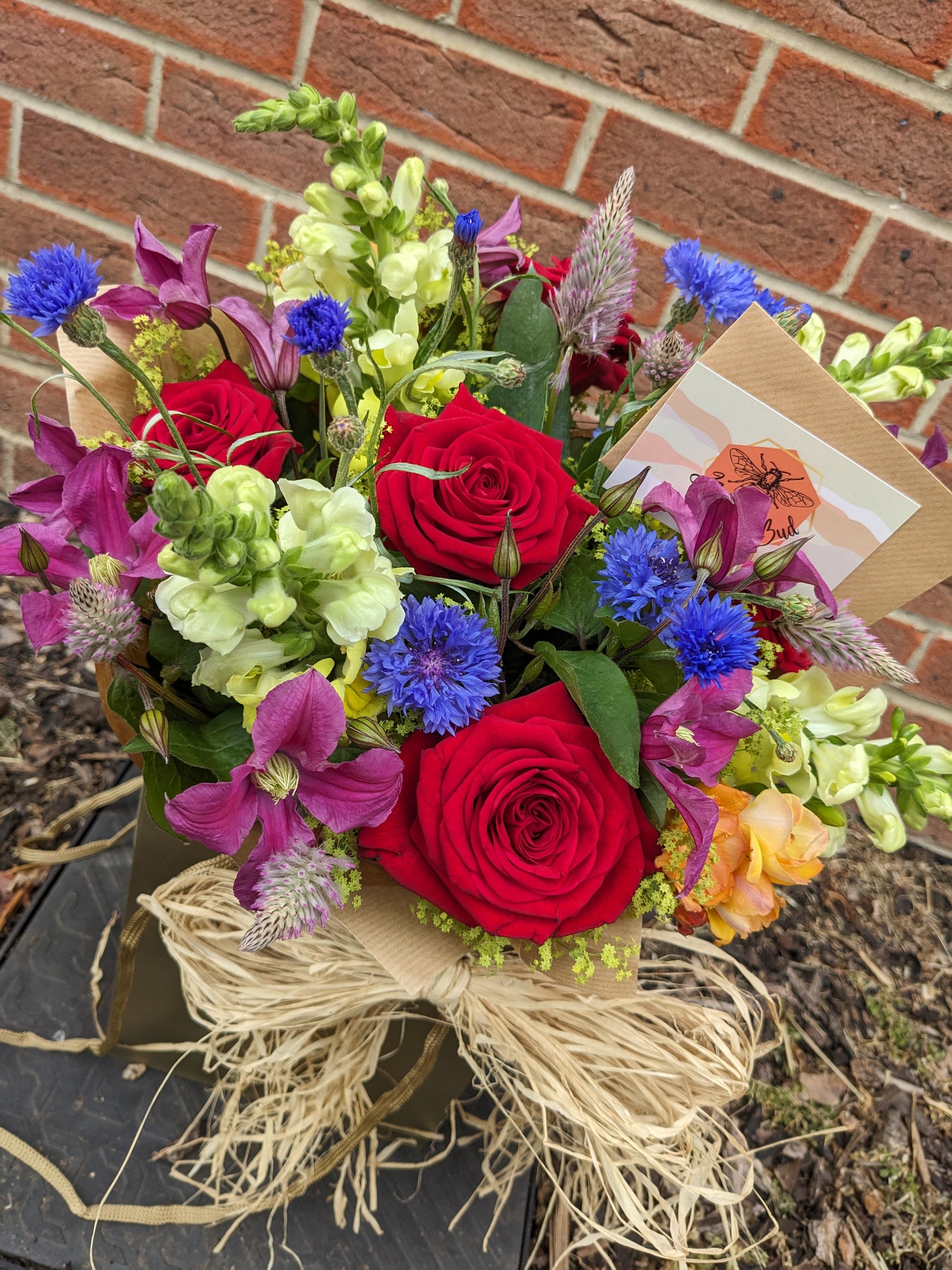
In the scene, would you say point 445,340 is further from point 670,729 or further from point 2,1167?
point 2,1167

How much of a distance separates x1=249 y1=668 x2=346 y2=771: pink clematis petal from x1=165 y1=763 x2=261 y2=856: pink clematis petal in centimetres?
3

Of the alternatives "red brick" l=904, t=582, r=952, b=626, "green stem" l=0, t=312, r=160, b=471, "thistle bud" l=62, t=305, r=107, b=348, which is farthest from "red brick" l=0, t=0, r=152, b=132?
"red brick" l=904, t=582, r=952, b=626

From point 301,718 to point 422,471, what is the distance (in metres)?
0.15

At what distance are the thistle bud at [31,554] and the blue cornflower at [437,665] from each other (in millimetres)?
197

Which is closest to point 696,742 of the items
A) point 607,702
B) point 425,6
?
point 607,702

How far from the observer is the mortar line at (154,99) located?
1.08m

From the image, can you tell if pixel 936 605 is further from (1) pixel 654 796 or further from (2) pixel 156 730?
(2) pixel 156 730

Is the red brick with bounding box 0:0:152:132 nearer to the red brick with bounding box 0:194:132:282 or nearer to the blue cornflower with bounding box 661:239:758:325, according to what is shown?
the red brick with bounding box 0:194:132:282

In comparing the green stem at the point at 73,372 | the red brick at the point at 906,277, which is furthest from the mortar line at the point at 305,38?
the red brick at the point at 906,277

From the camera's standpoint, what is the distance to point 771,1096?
1115 mm

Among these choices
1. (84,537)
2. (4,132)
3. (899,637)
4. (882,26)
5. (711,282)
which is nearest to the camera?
(84,537)

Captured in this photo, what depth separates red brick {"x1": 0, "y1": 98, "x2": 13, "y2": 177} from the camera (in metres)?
1.14

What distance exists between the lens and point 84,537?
583mm

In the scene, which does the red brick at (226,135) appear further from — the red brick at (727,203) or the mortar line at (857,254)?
the mortar line at (857,254)
